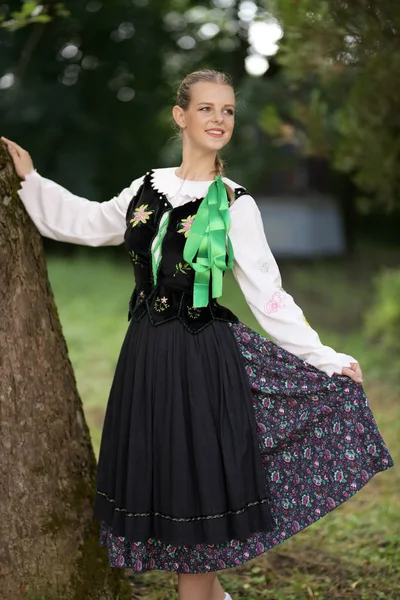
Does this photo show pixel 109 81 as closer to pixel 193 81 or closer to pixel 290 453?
pixel 193 81

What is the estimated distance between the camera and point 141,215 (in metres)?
2.44

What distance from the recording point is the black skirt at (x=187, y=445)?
7.57ft

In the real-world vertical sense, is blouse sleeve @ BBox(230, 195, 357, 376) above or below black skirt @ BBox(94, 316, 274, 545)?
above

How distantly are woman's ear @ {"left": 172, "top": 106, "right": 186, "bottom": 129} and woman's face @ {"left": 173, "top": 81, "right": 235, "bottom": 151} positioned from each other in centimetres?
4

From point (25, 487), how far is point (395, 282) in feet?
18.0

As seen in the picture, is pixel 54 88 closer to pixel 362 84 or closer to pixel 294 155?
pixel 294 155

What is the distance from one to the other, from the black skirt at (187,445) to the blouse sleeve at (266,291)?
0.49 ft

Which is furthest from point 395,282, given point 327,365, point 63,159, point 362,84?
point 63,159

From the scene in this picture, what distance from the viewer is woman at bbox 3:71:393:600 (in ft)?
7.63

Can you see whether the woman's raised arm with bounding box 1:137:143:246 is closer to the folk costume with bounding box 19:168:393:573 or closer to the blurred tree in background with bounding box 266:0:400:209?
the folk costume with bounding box 19:168:393:573

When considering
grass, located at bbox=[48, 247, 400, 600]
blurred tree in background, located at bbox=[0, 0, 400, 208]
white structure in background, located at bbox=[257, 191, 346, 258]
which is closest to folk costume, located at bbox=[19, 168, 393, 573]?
grass, located at bbox=[48, 247, 400, 600]

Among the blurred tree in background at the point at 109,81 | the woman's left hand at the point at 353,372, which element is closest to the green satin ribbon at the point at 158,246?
the woman's left hand at the point at 353,372

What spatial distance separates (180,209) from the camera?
240cm

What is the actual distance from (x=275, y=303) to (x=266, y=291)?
0.15 feet
